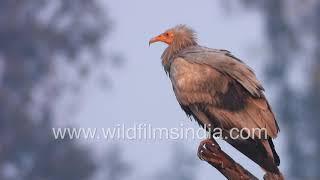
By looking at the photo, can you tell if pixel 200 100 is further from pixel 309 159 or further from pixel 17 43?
pixel 17 43

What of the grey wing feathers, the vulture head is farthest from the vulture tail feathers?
the vulture head

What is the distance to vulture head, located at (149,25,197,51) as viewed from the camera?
10.3 m

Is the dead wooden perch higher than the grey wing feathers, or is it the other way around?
the grey wing feathers

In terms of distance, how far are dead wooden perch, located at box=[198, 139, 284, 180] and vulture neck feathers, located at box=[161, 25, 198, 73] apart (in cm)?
148

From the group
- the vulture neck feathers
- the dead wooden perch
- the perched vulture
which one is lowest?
the dead wooden perch

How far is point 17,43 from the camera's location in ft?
99.1

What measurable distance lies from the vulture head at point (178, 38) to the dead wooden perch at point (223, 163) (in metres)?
1.65

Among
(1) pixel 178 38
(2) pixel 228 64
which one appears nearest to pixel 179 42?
(1) pixel 178 38

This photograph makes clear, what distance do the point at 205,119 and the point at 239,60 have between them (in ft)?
1.90

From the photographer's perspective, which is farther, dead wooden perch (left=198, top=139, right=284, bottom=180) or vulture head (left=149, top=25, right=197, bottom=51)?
vulture head (left=149, top=25, right=197, bottom=51)

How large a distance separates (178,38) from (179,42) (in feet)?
0.18

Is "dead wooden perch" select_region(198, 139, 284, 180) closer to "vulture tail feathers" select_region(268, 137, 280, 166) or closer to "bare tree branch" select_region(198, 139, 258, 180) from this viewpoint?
"bare tree branch" select_region(198, 139, 258, 180)

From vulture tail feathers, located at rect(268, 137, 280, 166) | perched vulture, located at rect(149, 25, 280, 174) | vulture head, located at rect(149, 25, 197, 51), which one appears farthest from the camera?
vulture head, located at rect(149, 25, 197, 51)

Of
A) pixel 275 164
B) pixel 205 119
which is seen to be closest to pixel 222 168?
pixel 275 164
